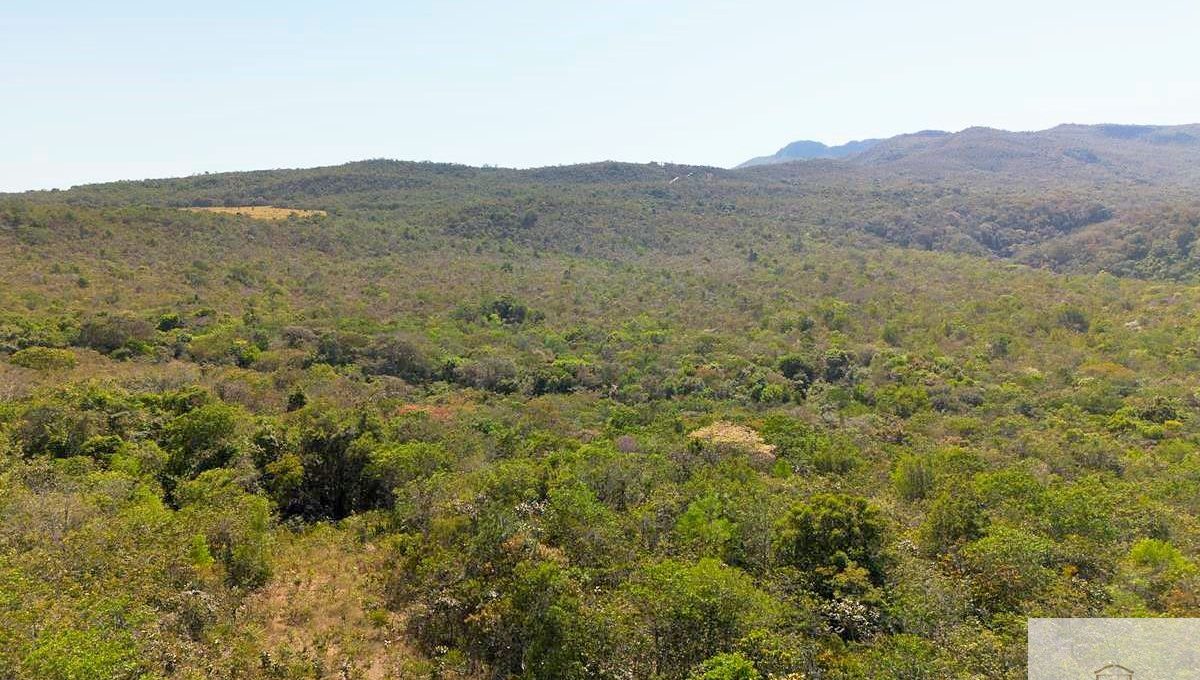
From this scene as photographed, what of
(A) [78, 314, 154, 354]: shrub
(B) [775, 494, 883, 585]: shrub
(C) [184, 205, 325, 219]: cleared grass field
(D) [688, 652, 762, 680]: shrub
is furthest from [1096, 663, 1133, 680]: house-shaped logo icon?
(C) [184, 205, 325, 219]: cleared grass field

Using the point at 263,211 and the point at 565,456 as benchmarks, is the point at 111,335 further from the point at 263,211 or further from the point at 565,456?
the point at 263,211

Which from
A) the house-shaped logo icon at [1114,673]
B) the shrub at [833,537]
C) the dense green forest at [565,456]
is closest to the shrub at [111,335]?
the dense green forest at [565,456]

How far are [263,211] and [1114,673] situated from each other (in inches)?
4184

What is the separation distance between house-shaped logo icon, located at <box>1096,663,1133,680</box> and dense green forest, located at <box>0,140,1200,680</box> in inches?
54.0

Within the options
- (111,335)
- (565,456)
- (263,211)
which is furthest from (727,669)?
(263,211)

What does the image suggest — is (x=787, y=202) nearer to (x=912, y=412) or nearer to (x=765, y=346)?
(x=765, y=346)

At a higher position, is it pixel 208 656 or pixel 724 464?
pixel 208 656

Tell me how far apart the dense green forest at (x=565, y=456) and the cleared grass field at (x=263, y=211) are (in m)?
→ 6.39

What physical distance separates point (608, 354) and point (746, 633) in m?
45.1

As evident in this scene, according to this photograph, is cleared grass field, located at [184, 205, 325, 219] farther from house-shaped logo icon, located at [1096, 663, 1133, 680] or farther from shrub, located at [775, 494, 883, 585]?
house-shaped logo icon, located at [1096, 663, 1133, 680]

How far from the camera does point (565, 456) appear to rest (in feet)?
88.2

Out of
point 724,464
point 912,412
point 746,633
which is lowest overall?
point 912,412

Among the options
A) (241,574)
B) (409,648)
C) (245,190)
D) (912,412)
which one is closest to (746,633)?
(409,648)

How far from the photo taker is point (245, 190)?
348 ft
